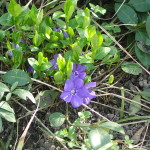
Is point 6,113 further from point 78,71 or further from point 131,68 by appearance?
point 131,68

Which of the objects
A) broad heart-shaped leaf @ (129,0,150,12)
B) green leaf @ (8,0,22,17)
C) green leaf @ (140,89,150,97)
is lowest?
green leaf @ (140,89,150,97)

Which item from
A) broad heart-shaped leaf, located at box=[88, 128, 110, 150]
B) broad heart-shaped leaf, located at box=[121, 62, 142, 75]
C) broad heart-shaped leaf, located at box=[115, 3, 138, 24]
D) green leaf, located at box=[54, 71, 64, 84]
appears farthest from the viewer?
broad heart-shaped leaf, located at box=[115, 3, 138, 24]

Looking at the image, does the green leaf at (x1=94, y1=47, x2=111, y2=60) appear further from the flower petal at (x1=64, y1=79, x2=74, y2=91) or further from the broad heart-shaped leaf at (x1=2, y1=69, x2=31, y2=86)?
the broad heart-shaped leaf at (x1=2, y1=69, x2=31, y2=86)

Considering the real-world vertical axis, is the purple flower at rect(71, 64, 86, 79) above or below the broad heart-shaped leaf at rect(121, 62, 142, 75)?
above

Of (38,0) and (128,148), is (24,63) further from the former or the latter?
(128,148)

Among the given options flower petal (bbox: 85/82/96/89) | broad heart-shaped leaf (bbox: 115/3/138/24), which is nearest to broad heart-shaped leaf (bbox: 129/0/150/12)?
broad heart-shaped leaf (bbox: 115/3/138/24)

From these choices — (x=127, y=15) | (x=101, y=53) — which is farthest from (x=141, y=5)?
(x=101, y=53)

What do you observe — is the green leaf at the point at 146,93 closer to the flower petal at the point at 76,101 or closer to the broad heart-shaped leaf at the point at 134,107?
the broad heart-shaped leaf at the point at 134,107

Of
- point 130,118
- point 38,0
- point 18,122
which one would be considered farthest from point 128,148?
point 38,0
